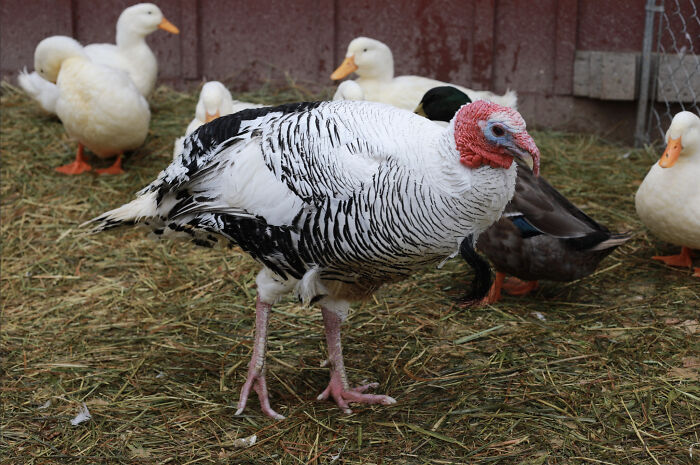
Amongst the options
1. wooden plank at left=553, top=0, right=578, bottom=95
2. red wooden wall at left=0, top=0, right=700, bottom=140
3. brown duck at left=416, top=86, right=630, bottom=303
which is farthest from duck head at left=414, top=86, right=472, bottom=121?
wooden plank at left=553, top=0, right=578, bottom=95

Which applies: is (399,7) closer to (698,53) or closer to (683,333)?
(698,53)

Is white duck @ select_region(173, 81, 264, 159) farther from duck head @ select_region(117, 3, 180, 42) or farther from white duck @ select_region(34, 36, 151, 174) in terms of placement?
duck head @ select_region(117, 3, 180, 42)

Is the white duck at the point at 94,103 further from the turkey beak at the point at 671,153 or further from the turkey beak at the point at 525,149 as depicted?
the turkey beak at the point at 525,149

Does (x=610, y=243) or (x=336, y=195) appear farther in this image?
(x=610, y=243)

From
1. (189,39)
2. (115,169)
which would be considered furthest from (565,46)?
(115,169)

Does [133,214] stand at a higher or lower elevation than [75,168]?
higher

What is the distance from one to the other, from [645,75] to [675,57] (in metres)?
0.26

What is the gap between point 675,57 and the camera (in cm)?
632

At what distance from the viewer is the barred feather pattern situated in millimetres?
2914

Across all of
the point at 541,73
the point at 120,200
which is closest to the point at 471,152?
the point at 120,200

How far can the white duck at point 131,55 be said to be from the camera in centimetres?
645

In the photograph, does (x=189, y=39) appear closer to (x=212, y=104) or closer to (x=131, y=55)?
(x=131, y=55)

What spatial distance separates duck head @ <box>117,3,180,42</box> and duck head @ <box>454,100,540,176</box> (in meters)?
4.27

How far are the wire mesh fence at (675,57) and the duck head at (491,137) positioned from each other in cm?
390
